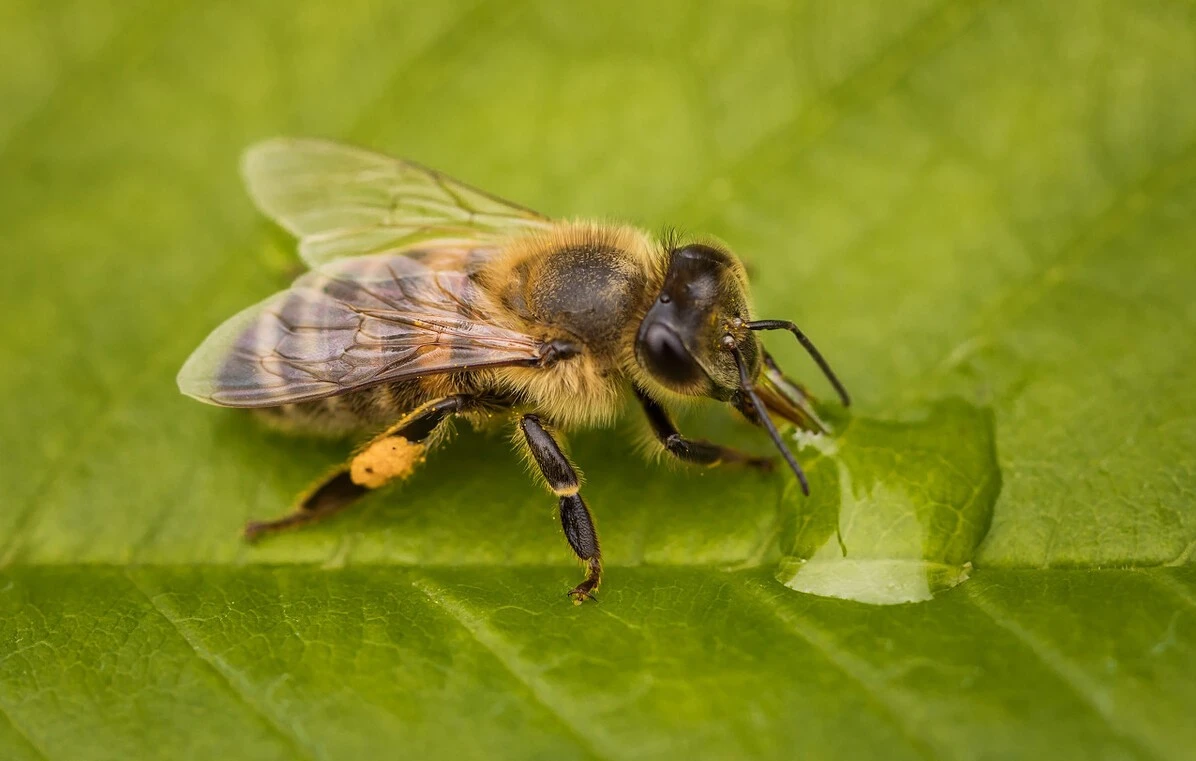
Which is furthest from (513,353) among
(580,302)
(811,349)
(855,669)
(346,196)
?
(855,669)

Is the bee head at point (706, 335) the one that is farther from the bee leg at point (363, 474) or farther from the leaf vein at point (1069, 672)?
the bee leg at point (363, 474)

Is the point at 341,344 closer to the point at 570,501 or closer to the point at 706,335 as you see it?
the point at 570,501

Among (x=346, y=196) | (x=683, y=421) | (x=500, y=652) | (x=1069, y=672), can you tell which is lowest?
(x=500, y=652)

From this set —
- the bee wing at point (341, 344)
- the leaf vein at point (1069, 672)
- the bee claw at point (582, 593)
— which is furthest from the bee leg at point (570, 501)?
the leaf vein at point (1069, 672)

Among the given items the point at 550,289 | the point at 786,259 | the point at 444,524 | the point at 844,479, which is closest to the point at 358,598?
the point at 444,524

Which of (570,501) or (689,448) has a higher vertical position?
(689,448)
